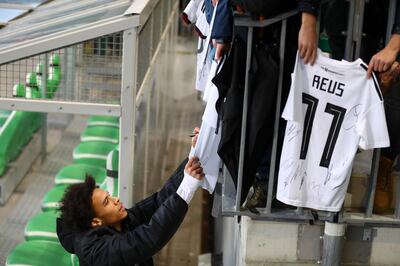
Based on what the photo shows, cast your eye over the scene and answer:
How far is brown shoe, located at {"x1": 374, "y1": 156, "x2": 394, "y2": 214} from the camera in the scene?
10.4 feet

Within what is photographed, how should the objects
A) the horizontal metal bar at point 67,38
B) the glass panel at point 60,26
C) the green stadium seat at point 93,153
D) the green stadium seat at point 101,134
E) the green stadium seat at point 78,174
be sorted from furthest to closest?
1. the green stadium seat at point 101,134
2. the green stadium seat at point 93,153
3. the green stadium seat at point 78,174
4. the glass panel at point 60,26
5. the horizontal metal bar at point 67,38

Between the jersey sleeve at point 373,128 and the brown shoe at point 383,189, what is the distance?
34cm

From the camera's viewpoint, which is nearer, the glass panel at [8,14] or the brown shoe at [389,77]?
the brown shoe at [389,77]

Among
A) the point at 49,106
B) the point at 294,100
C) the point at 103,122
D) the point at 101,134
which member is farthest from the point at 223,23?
the point at 103,122

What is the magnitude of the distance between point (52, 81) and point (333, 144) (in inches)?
98.3

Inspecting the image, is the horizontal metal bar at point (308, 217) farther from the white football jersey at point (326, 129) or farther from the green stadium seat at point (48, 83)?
the green stadium seat at point (48, 83)

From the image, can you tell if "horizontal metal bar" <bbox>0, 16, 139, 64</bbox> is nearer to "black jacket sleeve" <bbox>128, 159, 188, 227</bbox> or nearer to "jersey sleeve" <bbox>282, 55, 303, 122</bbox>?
"black jacket sleeve" <bbox>128, 159, 188, 227</bbox>

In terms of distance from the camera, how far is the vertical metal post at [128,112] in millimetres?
3998

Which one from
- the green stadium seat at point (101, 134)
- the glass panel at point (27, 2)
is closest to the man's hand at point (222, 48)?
the glass panel at point (27, 2)

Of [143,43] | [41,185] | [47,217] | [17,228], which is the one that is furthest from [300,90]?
[41,185]

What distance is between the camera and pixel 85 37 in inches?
158

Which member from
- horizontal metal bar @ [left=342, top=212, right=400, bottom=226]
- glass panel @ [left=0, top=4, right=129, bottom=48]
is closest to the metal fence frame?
glass panel @ [left=0, top=4, right=129, bottom=48]

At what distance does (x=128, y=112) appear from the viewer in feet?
13.4

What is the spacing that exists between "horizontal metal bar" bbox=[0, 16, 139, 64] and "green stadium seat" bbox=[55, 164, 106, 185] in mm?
2138
